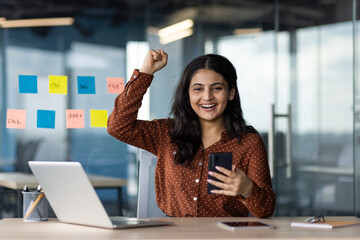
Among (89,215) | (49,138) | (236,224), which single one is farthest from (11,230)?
(49,138)

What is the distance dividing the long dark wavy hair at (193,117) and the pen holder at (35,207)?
57 centimetres

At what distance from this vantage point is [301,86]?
13.0ft

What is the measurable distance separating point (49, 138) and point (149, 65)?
154cm

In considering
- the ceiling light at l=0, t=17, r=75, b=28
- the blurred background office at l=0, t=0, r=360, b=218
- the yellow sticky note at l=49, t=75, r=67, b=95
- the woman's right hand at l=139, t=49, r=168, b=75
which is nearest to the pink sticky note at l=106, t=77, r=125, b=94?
the blurred background office at l=0, t=0, r=360, b=218

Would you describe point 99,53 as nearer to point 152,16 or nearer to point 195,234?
point 152,16

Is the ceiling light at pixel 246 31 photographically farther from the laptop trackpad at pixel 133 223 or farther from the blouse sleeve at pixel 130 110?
the laptop trackpad at pixel 133 223

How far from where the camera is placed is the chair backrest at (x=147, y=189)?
235 centimetres

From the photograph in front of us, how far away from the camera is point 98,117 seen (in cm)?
363

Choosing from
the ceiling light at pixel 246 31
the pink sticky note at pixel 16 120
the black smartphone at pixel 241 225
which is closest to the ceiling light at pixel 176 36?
the ceiling light at pixel 246 31

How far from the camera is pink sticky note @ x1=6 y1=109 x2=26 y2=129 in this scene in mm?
3586

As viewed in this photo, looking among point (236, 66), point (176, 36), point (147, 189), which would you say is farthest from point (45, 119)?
point (147, 189)

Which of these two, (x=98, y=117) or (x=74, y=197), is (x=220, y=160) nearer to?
(x=74, y=197)

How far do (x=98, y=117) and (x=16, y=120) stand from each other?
0.52 metres

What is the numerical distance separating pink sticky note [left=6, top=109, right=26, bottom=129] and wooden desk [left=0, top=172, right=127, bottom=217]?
305 millimetres
